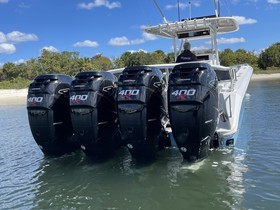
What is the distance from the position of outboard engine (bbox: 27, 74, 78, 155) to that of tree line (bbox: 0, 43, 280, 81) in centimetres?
3848

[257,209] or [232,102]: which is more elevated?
[232,102]

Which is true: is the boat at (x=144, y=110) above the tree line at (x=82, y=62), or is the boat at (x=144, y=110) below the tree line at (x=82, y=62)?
below

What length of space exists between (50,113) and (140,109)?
1.60 metres

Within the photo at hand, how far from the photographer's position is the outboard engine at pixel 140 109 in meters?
4.90

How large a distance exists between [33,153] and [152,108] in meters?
3.12

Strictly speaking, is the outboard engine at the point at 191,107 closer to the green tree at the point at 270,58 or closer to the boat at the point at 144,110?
the boat at the point at 144,110

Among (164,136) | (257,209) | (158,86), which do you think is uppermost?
(158,86)

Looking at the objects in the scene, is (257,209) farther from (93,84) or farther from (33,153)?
(33,153)

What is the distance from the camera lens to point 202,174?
A: 15.6 ft

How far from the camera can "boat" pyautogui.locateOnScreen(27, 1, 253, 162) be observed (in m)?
4.67

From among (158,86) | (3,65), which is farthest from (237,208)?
(3,65)

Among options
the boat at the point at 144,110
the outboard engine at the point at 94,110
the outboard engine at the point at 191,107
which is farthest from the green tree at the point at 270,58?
the outboard engine at the point at 191,107

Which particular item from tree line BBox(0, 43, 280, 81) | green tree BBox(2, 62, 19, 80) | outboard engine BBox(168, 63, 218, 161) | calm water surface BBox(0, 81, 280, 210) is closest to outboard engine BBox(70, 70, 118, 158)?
calm water surface BBox(0, 81, 280, 210)

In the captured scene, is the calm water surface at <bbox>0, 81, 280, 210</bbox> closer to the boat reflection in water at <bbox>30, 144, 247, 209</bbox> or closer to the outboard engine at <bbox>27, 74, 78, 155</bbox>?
the boat reflection in water at <bbox>30, 144, 247, 209</bbox>
